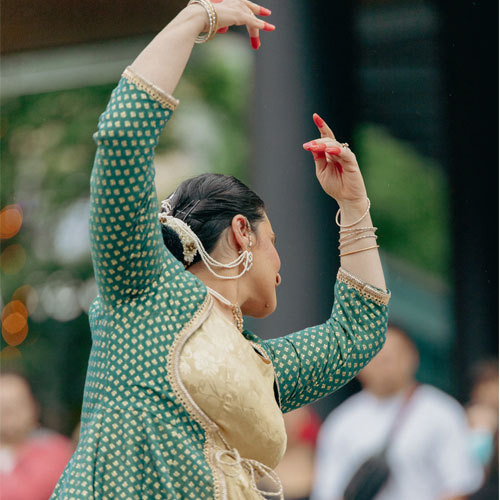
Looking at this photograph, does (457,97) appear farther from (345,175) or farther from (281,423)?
(281,423)

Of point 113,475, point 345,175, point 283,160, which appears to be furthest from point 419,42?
point 113,475

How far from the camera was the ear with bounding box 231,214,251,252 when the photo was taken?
59.3 inches

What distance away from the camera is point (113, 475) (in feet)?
4.25

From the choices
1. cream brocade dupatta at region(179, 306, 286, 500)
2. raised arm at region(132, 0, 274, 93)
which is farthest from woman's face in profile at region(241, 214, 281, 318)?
raised arm at region(132, 0, 274, 93)

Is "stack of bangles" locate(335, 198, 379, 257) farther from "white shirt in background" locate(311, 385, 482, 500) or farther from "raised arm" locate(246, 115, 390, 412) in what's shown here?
"white shirt in background" locate(311, 385, 482, 500)

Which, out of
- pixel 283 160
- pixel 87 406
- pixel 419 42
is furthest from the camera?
pixel 419 42

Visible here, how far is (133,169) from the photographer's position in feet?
4.15

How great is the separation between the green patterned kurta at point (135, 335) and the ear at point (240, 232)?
0.15 metres

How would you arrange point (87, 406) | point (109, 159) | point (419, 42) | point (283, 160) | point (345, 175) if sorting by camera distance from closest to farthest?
1. point (109, 159)
2. point (87, 406)
3. point (345, 175)
4. point (283, 160)
5. point (419, 42)

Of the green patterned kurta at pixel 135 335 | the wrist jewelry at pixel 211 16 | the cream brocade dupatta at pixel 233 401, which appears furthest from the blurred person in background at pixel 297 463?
the wrist jewelry at pixel 211 16

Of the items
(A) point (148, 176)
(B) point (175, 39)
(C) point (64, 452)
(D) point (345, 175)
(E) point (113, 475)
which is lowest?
(C) point (64, 452)

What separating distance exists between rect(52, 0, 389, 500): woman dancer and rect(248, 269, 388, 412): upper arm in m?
0.12

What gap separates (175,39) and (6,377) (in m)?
2.61

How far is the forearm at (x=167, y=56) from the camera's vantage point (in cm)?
129
